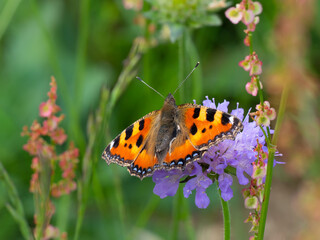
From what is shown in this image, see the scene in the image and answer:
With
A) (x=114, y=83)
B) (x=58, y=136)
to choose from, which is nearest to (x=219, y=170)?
(x=58, y=136)

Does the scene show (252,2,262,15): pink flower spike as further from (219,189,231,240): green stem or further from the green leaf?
the green leaf

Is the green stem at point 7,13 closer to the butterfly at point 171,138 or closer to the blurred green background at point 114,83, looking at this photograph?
the blurred green background at point 114,83

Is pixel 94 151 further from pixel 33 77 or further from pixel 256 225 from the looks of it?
pixel 33 77

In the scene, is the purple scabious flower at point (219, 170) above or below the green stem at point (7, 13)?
below

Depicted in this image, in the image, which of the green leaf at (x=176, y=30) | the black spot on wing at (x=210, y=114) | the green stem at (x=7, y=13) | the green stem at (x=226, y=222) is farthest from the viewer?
the green stem at (x=7, y=13)

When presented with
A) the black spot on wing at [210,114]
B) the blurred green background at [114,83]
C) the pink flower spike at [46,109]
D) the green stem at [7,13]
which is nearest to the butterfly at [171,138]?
the black spot on wing at [210,114]

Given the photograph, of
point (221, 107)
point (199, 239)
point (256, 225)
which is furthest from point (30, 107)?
point (256, 225)

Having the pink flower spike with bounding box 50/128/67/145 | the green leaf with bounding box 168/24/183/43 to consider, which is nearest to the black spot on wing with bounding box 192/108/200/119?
the pink flower spike with bounding box 50/128/67/145
